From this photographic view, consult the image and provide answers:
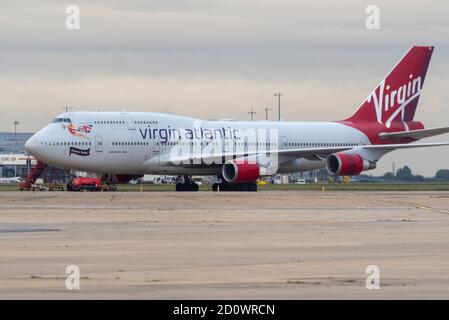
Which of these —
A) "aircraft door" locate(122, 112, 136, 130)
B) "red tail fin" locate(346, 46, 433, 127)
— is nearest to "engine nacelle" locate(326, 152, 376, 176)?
"red tail fin" locate(346, 46, 433, 127)

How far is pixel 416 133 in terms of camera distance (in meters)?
84.2

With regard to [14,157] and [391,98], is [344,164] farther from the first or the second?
[14,157]

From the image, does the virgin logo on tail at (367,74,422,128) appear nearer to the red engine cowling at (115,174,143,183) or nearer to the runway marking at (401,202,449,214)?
the red engine cowling at (115,174,143,183)

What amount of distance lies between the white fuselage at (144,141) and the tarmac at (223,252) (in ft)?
95.4

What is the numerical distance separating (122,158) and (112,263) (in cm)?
5421

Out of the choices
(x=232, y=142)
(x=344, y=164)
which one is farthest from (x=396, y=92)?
(x=232, y=142)

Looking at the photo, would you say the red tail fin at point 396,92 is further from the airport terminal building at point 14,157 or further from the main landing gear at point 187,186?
the airport terminal building at point 14,157

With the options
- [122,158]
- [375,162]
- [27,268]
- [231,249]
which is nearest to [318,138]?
[375,162]

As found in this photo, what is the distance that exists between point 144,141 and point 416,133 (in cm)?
1969

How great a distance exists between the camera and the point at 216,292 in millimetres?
19203

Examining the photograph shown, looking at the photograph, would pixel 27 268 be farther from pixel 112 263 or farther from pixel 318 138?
pixel 318 138

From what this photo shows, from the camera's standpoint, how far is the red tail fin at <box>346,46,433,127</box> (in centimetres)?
8781

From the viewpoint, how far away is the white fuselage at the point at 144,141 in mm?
76188
